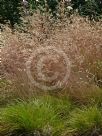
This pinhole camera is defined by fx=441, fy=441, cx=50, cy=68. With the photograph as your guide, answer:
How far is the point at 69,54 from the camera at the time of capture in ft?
20.6

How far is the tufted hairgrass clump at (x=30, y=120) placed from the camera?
510 centimetres

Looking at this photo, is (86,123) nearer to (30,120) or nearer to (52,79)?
(30,120)

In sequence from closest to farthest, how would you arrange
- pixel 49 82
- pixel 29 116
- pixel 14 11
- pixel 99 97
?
pixel 29 116, pixel 99 97, pixel 49 82, pixel 14 11

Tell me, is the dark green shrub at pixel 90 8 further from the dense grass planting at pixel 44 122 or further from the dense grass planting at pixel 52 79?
the dense grass planting at pixel 44 122

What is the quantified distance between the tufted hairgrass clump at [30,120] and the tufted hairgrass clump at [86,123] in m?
0.15

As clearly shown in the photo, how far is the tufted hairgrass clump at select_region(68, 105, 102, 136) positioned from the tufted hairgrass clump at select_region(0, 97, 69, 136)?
0.15 meters

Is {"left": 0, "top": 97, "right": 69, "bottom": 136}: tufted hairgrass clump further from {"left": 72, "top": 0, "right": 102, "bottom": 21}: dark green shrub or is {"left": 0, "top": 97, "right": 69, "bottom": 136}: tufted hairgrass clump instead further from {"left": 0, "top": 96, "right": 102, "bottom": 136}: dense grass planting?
{"left": 72, "top": 0, "right": 102, "bottom": 21}: dark green shrub

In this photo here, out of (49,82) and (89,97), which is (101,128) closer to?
(89,97)

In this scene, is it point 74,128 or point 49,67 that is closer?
point 74,128

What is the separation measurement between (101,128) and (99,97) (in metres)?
0.59

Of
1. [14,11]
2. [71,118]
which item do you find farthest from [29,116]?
[14,11]

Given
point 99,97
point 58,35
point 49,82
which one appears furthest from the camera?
point 58,35

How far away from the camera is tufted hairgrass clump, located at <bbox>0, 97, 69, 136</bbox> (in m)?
5.10

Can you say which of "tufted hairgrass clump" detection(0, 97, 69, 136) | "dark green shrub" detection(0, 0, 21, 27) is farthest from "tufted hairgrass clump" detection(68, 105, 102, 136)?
"dark green shrub" detection(0, 0, 21, 27)
